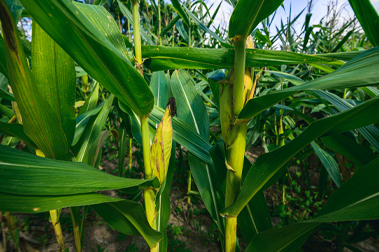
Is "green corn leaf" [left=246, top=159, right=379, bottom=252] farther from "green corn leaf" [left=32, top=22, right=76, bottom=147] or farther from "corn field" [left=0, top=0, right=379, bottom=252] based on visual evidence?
"green corn leaf" [left=32, top=22, right=76, bottom=147]

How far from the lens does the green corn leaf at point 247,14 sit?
0.36 meters

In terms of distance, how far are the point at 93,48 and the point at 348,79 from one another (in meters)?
0.47

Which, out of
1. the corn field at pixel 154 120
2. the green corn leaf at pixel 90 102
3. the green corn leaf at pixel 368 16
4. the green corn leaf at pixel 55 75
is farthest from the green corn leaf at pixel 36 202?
the green corn leaf at pixel 368 16

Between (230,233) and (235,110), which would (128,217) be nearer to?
(230,233)

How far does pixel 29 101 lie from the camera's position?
345 mm

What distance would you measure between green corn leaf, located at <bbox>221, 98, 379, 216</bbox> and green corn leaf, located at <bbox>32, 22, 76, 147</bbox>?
0.56 m

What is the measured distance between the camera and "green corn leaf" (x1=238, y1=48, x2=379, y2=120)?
0.95ft

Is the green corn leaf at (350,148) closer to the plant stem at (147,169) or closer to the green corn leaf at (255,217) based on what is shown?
the green corn leaf at (255,217)

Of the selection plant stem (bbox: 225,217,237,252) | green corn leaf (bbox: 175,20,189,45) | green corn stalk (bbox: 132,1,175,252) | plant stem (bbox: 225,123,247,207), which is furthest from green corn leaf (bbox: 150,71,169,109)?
green corn leaf (bbox: 175,20,189,45)

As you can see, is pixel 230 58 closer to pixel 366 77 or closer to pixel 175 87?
pixel 366 77

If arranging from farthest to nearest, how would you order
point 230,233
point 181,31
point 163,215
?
point 181,31 < point 163,215 < point 230,233

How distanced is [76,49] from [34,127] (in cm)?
22

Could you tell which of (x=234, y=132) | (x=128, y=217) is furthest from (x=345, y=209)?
(x=128, y=217)

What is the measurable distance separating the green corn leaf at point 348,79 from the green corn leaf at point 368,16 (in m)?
0.20
